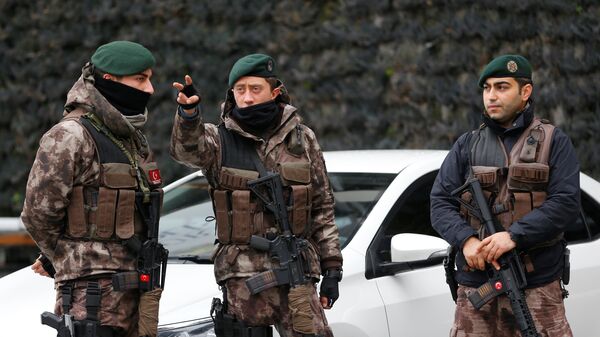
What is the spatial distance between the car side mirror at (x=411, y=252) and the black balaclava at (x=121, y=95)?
1.36 metres

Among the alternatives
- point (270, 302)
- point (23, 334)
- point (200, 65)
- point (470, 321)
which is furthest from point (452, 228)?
point (200, 65)

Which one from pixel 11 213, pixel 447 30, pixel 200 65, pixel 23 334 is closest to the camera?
pixel 23 334

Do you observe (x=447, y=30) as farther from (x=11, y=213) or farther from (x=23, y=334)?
(x=23, y=334)

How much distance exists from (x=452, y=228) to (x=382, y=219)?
551 mm

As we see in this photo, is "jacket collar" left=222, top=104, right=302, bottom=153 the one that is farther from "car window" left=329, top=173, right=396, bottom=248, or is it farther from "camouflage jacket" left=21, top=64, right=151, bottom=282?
"car window" left=329, top=173, right=396, bottom=248

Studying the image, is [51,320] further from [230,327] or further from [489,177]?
[489,177]

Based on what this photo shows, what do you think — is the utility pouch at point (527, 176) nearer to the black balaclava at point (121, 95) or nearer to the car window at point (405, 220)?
the car window at point (405, 220)

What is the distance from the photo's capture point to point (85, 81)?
15.3ft

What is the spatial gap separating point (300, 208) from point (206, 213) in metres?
1.31

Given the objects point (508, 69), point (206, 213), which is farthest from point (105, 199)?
point (508, 69)

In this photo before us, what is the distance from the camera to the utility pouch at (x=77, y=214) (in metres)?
4.52

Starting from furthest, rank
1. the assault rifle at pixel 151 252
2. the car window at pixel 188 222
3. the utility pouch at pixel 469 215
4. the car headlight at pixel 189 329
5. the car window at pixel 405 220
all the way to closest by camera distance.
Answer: the car window at pixel 188 222 < the car window at pixel 405 220 < the utility pouch at pixel 469 215 < the car headlight at pixel 189 329 < the assault rifle at pixel 151 252

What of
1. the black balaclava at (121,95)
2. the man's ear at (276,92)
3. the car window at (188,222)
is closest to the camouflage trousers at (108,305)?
the black balaclava at (121,95)

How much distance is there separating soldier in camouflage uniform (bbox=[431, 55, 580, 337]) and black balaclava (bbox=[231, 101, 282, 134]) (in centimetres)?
87
